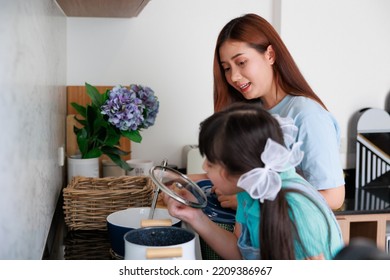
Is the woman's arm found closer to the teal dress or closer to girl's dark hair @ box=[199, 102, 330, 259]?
the teal dress

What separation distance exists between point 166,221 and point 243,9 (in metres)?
1.72

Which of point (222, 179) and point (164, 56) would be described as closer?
point (222, 179)

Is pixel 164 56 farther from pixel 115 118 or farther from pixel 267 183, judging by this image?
pixel 267 183

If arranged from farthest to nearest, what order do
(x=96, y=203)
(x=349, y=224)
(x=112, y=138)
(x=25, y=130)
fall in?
(x=349, y=224) < (x=112, y=138) < (x=96, y=203) < (x=25, y=130)

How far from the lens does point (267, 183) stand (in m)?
0.81

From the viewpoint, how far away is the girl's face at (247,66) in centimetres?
134

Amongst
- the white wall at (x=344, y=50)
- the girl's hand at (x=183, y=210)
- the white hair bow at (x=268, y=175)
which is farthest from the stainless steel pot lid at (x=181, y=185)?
the white wall at (x=344, y=50)

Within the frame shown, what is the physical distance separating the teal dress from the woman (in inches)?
12.4

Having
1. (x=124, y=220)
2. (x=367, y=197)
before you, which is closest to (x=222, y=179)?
(x=124, y=220)

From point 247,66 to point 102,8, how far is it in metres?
0.97

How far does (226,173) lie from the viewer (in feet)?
2.85

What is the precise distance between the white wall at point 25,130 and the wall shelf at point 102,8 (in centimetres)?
46

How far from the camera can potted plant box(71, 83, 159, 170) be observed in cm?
185

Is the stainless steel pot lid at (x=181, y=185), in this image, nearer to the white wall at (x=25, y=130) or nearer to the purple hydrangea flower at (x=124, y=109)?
the white wall at (x=25, y=130)
